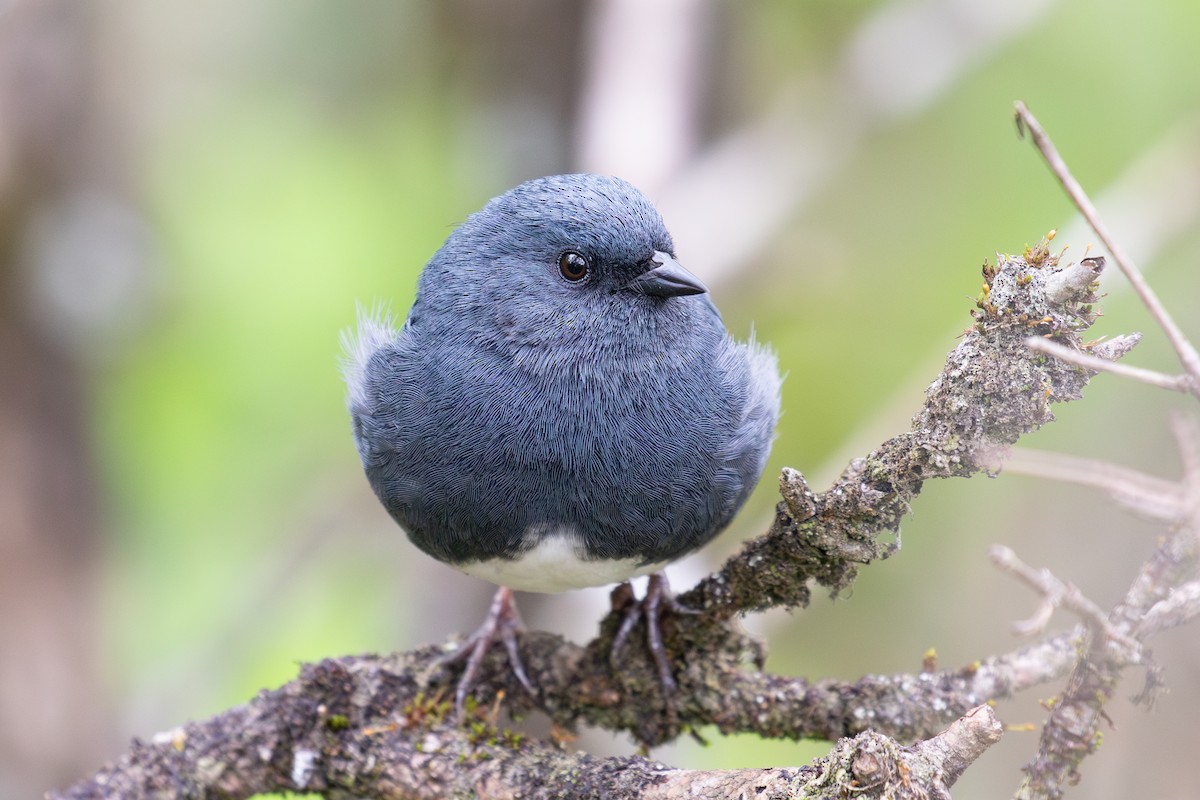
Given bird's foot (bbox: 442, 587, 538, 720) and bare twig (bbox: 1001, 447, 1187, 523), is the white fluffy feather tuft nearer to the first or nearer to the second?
bird's foot (bbox: 442, 587, 538, 720)

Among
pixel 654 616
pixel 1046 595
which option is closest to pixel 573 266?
pixel 654 616

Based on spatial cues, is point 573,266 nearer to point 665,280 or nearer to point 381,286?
point 665,280

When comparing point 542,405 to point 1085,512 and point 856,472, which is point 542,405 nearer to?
point 856,472

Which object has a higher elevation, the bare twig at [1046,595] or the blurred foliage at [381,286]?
the blurred foliage at [381,286]

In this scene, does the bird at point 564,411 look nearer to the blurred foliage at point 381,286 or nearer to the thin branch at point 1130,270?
the thin branch at point 1130,270

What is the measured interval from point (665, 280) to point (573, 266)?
0.84 feet

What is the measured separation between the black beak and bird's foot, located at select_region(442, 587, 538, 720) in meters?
1.05

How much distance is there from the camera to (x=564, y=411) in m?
2.89

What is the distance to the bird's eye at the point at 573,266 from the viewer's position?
3.00 m

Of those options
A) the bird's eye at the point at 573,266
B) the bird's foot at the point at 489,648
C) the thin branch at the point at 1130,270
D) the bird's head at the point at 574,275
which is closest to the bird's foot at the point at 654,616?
the bird's foot at the point at 489,648

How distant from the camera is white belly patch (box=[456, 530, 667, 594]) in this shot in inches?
111

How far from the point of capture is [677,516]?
284cm

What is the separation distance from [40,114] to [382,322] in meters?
3.04

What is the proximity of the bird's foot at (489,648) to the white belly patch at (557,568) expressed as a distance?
261 millimetres
